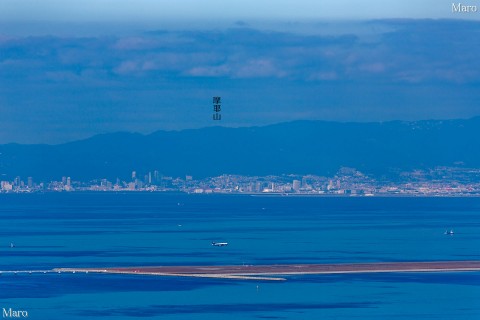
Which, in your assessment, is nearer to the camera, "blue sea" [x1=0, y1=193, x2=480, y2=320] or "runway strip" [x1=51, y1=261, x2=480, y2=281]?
"blue sea" [x1=0, y1=193, x2=480, y2=320]

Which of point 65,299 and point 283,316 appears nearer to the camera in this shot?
point 283,316

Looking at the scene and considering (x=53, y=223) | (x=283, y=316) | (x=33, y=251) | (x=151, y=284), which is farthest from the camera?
(x=53, y=223)

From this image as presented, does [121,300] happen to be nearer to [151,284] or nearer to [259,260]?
[151,284]

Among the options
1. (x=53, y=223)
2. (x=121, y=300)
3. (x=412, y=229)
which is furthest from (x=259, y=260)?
(x=53, y=223)

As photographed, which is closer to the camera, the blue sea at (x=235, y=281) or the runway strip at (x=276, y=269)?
the blue sea at (x=235, y=281)
